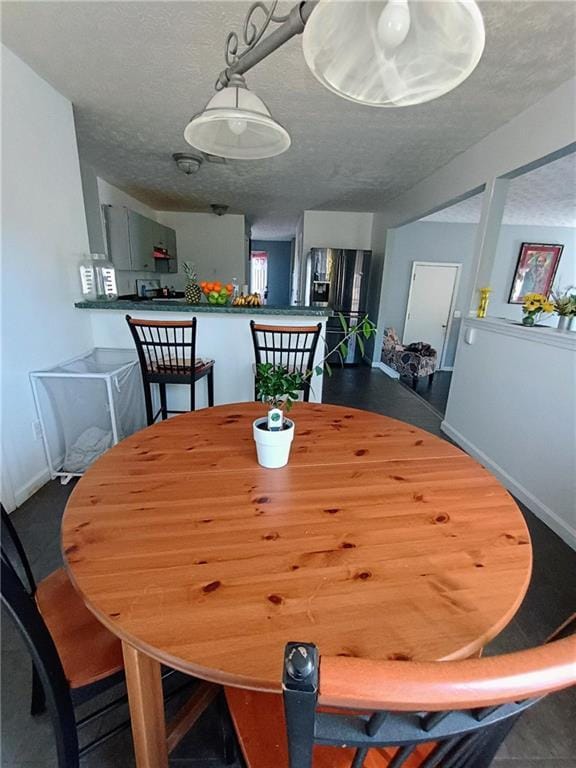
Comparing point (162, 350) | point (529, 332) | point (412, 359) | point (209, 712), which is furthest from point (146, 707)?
point (412, 359)

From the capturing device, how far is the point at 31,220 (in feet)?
7.06

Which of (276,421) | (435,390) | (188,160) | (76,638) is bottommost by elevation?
A: (435,390)

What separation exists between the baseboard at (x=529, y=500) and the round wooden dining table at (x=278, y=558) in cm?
142

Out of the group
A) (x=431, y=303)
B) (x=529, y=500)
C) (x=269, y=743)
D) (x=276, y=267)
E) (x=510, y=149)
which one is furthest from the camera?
(x=276, y=267)

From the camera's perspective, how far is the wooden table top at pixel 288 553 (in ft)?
1.89

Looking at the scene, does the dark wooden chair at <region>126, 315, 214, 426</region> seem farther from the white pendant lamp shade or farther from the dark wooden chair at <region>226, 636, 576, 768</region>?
the dark wooden chair at <region>226, 636, 576, 768</region>

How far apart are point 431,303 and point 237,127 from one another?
18.2 feet

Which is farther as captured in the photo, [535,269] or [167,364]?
[535,269]

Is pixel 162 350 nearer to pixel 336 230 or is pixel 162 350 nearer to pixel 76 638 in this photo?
pixel 76 638

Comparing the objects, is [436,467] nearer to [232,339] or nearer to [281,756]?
[281,756]

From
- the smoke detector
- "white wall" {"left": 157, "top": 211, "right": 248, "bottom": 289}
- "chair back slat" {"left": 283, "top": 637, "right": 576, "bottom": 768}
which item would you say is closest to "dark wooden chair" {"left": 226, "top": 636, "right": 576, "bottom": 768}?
"chair back slat" {"left": 283, "top": 637, "right": 576, "bottom": 768}

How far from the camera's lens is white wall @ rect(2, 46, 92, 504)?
2.00 m

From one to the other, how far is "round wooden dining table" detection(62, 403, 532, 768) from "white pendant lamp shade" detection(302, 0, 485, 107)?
1.09 meters

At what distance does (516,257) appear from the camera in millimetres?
5969
